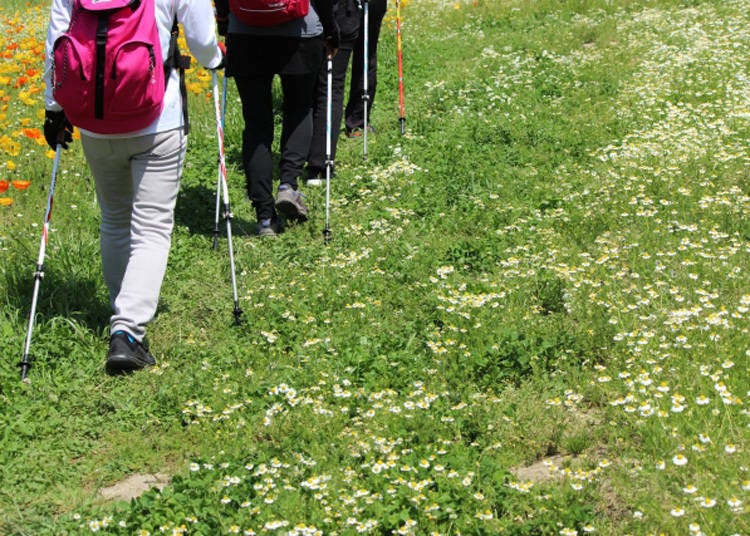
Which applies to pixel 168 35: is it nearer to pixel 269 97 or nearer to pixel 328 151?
pixel 269 97

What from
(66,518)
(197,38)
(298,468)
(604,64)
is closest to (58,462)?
(66,518)

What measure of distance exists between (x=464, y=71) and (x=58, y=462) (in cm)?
902

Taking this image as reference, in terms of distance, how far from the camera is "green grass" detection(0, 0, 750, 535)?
3.98 m

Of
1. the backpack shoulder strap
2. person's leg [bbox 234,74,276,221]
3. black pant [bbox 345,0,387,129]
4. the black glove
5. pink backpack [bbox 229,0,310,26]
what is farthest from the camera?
black pant [bbox 345,0,387,129]

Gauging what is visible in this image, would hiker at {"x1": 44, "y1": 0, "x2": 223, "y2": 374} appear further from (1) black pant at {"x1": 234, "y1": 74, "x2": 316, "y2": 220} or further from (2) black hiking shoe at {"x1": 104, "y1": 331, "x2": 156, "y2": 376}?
(1) black pant at {"x1": 234, "y1": 74, "x2": 316, "y2": 220}

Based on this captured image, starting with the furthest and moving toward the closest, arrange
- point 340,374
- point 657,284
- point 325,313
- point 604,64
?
1. point 604,64
2. point 325,313
3. point 657,284
4. point 340,374

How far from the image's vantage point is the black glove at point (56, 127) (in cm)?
563

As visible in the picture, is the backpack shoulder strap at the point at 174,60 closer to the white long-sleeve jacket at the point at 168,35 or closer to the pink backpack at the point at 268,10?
the white long-sleeve jacket at the point at 168,35

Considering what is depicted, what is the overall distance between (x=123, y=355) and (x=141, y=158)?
3.94 ft

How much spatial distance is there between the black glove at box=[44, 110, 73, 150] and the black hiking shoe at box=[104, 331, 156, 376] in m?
1.34

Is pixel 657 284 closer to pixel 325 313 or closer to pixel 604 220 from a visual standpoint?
pixel 604 220

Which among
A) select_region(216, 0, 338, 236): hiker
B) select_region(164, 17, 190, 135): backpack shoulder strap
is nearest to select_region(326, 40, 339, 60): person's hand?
select_region(216, 0, 338, 236): hiker

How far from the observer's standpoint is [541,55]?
1247 cm

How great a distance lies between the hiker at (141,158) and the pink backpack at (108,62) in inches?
1.0
